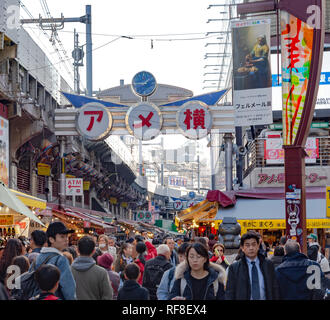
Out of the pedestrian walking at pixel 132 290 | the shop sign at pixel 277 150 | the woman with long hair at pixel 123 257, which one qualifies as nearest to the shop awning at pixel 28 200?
the woman with long hair at pixel 123 257

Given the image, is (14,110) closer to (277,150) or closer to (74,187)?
(74,187)

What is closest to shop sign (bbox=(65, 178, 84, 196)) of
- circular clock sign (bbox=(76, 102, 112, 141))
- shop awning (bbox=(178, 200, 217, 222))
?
shop awning (bbox=(178, 200, 217, 222))

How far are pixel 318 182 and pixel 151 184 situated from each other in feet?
227

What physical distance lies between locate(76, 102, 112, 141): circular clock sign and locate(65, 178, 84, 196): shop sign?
6974mm

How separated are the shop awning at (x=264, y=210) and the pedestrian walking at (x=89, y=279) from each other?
16375 millimetres

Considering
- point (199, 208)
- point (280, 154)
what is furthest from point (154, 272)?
point (280, 154)

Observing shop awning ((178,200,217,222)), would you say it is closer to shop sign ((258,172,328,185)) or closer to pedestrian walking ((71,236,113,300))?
shop sign ((258,172,328,185))

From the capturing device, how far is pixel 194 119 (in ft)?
85.9

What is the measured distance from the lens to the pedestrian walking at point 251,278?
6887 mm

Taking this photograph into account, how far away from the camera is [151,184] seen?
99875mm

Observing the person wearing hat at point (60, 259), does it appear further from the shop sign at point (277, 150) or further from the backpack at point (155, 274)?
the shop sign at point (277, 150)

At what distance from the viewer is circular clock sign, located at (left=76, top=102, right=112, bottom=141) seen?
25750 millimetres
